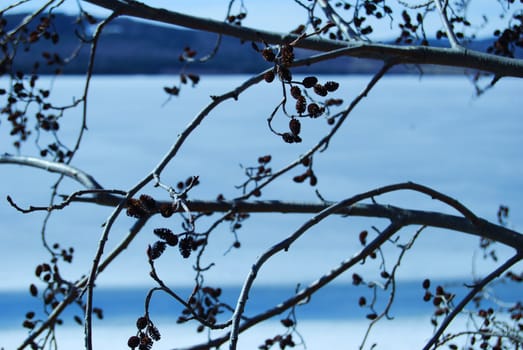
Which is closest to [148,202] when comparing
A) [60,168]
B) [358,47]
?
[358,47]

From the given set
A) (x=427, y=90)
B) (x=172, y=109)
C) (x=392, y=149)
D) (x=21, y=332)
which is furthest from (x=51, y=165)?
(x=427, y=90)

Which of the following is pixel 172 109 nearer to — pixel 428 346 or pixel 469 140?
pixel 469 140

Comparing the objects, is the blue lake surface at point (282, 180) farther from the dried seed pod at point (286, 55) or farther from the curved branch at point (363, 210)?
the dried seed pod at point (286, 55)

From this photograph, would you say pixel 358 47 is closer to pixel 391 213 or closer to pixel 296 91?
pixel 391 213

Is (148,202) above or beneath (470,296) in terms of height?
beneath

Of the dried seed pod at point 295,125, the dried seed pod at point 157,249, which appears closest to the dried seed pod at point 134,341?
the dried seed pod at point 157,249
